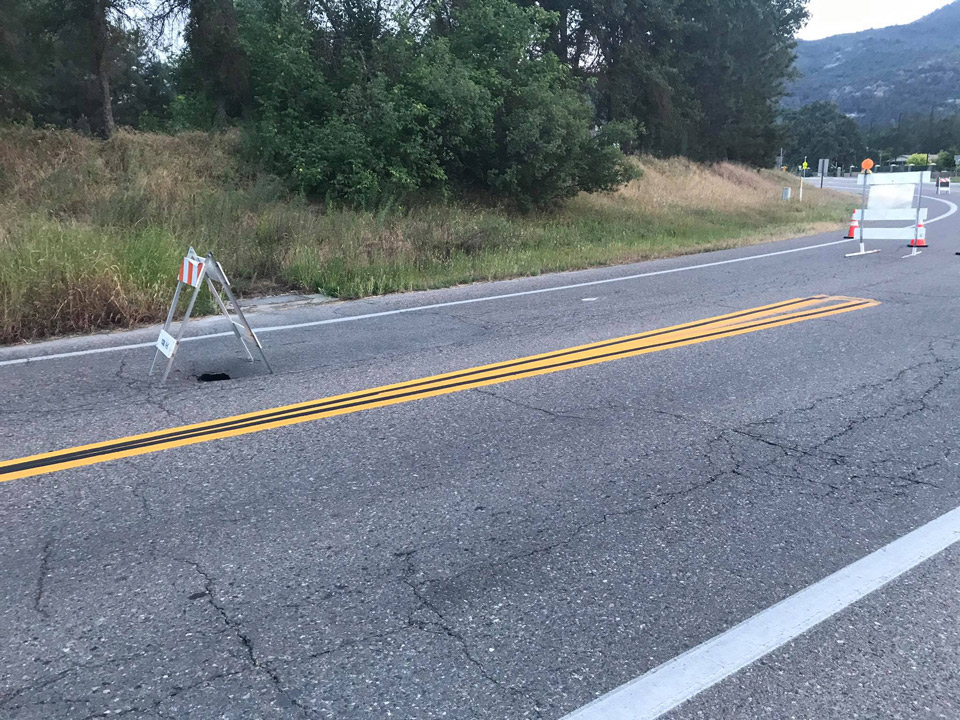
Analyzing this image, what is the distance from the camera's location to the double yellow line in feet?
16.6

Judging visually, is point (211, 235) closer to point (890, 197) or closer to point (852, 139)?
point (890, 197)

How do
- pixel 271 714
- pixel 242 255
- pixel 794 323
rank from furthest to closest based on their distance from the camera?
pixel 242 255 < pixel 794 323 < pixel 271 714

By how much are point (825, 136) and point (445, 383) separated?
131907 mm

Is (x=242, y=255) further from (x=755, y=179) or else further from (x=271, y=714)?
(x=755, y=179)

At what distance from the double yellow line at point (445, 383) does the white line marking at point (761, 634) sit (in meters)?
3.38

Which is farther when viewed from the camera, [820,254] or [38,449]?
[820,254]

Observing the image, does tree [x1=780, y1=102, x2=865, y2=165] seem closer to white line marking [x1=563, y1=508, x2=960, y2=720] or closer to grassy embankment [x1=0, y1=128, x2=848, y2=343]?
grassy embankment [x1=0, y1=128, x2=848, y2=343]

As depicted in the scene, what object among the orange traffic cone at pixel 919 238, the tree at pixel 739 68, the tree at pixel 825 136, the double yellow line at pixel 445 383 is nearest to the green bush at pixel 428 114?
the orange traffic cone at pixel 919 238

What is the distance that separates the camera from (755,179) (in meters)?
45.0

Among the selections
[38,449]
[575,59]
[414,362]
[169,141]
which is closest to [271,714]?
[38,449]

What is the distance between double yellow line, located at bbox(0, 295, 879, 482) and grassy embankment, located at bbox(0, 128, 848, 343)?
13.7 ft

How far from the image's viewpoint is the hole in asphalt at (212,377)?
685 cm

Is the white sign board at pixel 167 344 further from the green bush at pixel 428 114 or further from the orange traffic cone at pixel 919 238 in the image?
the orange traffic cone at pixel 919 238

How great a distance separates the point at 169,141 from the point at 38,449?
15.0m
